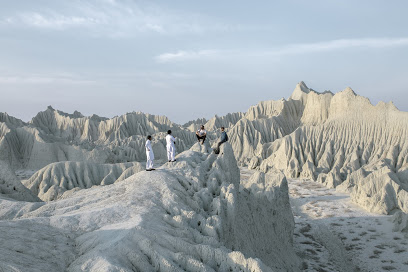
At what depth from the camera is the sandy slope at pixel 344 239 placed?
1309 cm

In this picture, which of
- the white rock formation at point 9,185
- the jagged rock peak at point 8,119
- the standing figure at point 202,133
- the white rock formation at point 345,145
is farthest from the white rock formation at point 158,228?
the jagged rock peak at point 8,119

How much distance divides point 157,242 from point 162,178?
10.6 feet

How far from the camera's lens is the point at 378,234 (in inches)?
637

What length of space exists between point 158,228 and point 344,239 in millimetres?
12404

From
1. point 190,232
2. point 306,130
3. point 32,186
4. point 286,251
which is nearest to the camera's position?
point 190,232

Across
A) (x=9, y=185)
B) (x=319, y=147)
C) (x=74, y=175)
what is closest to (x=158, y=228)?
(x=9, y=185)

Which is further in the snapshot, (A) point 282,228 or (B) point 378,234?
(B) point 378,234

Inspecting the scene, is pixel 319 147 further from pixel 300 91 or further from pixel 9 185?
pixel 9 185

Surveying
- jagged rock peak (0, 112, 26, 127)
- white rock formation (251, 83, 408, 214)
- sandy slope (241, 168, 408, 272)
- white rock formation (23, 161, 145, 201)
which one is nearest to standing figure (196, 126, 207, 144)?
sandy slope (241, 168, 408, 272)

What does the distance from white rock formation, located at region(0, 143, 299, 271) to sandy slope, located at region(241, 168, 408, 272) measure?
216 centimetres

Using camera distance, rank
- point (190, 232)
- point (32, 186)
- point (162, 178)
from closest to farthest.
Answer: point (190, 232) → point (162, 178) → point (32, 186)

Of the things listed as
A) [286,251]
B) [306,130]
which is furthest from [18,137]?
[286,251]

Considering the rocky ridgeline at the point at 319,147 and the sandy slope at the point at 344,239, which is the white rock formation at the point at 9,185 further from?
the rocky ridgeline at the point at 319,147

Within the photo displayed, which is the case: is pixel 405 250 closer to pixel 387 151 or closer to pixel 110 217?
pixel 110 217
